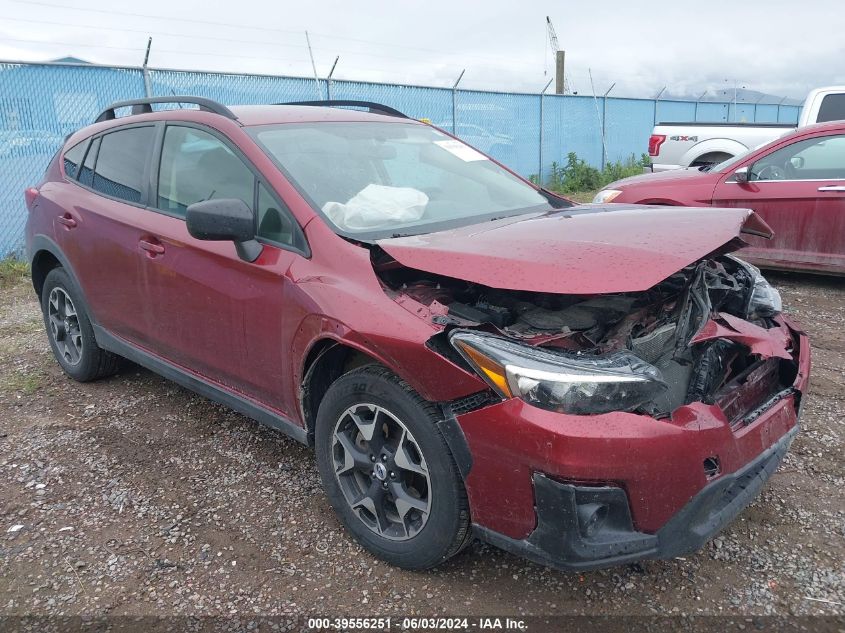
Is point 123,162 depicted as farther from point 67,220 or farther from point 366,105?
point 366,105

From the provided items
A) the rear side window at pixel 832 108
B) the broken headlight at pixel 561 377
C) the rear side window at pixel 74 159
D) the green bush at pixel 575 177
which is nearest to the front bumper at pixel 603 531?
the broken headlight at pixel 561 377

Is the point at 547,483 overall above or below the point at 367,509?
above

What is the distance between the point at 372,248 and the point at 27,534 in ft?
6.36

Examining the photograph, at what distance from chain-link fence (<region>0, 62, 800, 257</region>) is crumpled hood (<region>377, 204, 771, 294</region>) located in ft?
24.2

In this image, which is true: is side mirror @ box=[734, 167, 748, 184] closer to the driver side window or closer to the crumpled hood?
the driver side window

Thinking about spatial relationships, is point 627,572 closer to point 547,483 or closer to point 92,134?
point 547,483

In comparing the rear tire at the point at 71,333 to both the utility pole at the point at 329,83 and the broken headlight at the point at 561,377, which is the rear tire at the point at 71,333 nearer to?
the broken headlight at the point at 561,377

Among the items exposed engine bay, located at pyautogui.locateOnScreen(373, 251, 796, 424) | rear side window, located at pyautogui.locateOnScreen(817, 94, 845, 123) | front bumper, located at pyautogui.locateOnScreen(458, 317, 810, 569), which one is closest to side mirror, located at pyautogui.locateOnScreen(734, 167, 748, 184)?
rear side window, located at pyautogui.locateOnScreen(817, 94, 845, 123)

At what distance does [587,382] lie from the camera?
2.06 meters

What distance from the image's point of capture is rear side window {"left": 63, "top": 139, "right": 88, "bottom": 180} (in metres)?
4.30

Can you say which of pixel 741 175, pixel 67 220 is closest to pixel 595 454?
pixel 67 220

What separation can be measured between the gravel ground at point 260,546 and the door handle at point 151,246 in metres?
1.04

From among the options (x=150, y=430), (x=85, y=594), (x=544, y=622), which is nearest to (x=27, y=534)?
(x=85, y=594)

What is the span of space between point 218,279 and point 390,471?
122 centimetres
